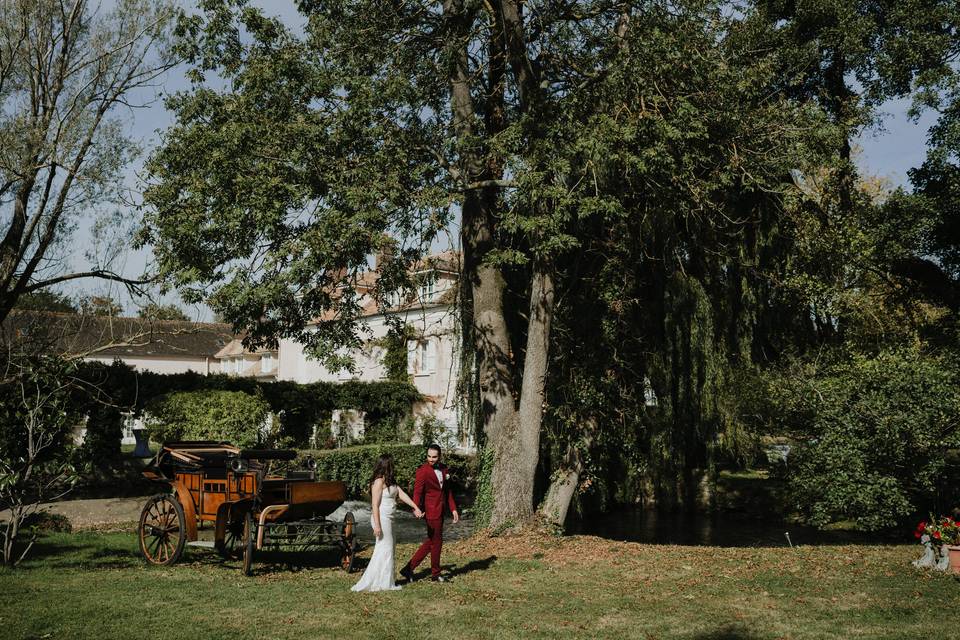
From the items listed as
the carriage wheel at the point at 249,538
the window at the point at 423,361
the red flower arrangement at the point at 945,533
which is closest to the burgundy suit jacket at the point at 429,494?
the carriage wheel at the point at 249,538

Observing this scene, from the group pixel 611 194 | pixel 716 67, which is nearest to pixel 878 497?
pixel 611 194

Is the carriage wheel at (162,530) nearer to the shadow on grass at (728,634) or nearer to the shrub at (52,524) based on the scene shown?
the shrub at (52,524)

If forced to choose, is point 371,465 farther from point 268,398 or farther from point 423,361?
point 423,361

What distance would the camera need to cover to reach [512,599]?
9266 mm

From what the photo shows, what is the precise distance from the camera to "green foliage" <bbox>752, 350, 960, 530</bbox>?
14125 mm

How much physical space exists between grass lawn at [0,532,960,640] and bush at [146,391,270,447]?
14.0m

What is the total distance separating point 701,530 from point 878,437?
8.08 meters

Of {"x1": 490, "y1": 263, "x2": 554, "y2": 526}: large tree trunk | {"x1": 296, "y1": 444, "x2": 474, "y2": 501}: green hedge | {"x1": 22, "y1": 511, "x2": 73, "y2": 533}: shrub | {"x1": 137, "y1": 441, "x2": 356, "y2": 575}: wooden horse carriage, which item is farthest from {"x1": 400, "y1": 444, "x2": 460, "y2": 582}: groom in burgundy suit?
{"x1": 296, "y1": 444, "x2": 474, "y2": 501}: green hedge

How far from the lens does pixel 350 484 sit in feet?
94.1

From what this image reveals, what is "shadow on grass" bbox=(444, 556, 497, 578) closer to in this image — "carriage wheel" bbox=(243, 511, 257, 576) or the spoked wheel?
the spoked wheel

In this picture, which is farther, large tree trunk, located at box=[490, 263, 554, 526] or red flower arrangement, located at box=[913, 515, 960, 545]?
large tree trunk, located at box=[490, 263, 554, 526]

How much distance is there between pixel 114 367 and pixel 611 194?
1891 centimetres

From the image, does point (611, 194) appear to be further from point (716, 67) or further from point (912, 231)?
point (912, 231)

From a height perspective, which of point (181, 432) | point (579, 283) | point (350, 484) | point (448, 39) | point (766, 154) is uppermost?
point (448, 39)
